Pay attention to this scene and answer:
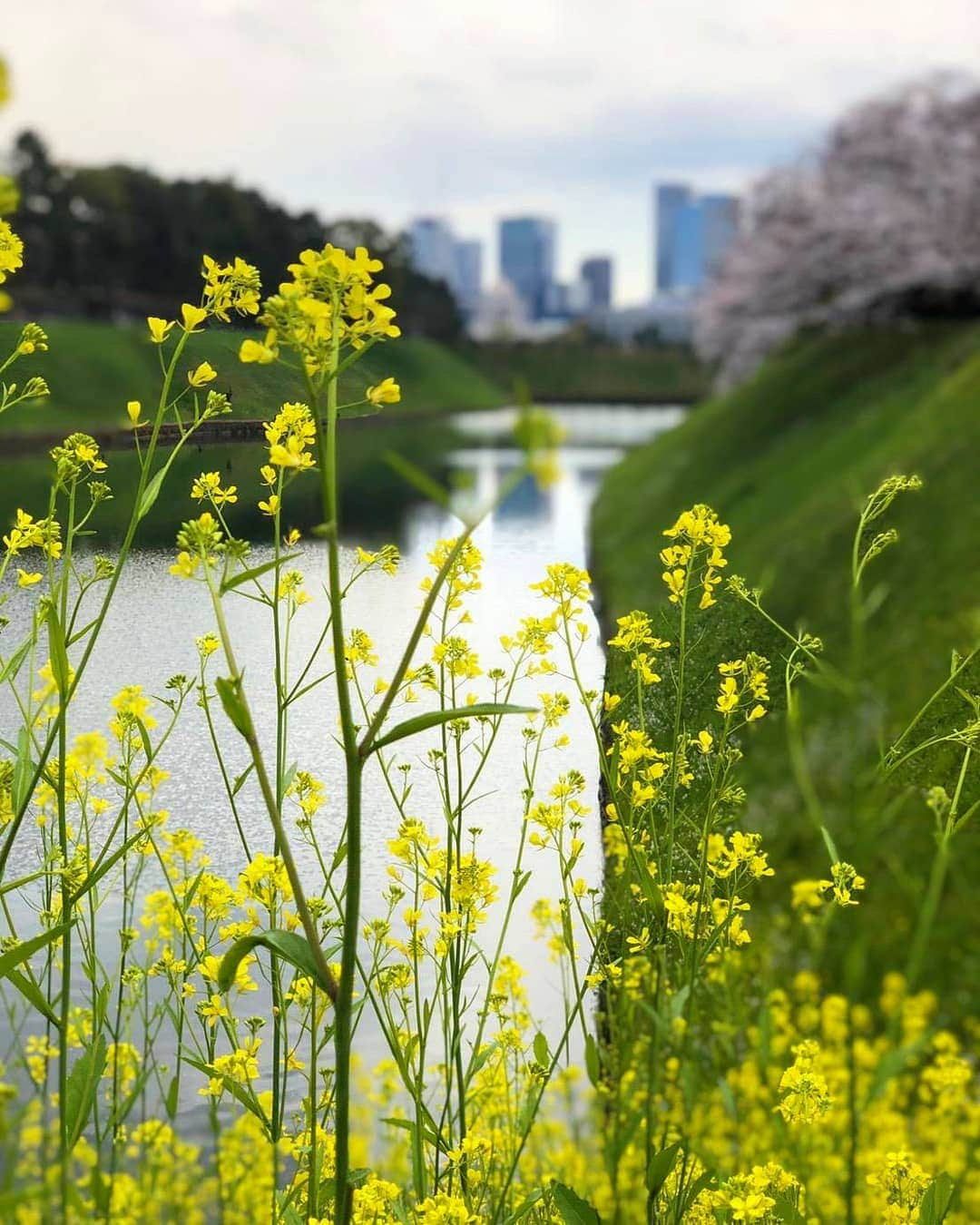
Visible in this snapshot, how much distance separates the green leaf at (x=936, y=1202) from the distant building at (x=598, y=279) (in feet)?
627

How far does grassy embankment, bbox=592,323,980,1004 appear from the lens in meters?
1.88

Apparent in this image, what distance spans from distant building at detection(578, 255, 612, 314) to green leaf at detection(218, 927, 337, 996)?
192 metres

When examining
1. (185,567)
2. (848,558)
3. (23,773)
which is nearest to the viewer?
(185,567)

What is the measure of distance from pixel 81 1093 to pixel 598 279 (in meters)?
196

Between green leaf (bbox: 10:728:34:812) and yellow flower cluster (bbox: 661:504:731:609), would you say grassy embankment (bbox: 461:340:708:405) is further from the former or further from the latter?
green leaf (bbox: 10:728:34:812)

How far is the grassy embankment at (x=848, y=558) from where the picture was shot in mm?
1883

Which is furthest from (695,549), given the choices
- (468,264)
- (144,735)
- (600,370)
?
(468,264)

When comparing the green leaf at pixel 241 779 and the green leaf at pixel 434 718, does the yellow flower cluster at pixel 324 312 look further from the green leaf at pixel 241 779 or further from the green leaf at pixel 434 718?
the green leaf at pixel 241 779

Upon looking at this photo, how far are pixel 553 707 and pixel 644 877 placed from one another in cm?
43

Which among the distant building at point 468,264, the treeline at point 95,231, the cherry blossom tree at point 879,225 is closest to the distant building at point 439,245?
the distant building at point 468,264

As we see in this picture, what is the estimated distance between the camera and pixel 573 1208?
1.44m

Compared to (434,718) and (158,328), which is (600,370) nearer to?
(158,328)

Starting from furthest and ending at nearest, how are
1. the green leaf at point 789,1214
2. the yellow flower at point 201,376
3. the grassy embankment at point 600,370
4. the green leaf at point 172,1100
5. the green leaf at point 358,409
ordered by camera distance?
the grassy embankment at point 600,370 → the green leaf at point 172,1100 → the green leaf at point 789,1214 → the yellow flower at point 201,376 → the green leaf at point 358,409

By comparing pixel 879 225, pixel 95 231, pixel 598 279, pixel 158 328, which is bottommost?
pixel 158 328
